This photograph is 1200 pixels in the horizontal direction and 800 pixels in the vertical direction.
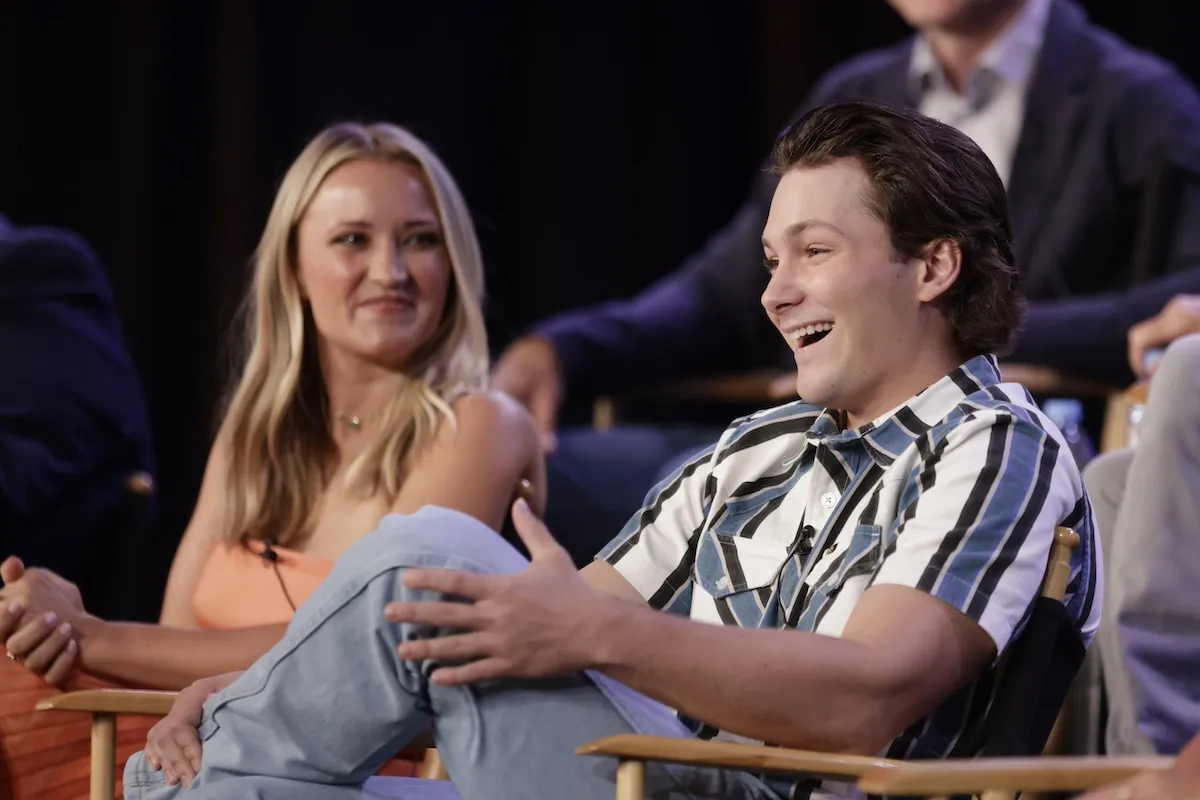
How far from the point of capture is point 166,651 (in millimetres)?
2074

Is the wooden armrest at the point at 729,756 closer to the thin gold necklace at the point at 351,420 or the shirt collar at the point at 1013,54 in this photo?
the thin gold necklace at the point at 351,420

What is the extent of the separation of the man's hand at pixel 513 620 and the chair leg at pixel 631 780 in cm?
10

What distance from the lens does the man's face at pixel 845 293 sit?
1.62m

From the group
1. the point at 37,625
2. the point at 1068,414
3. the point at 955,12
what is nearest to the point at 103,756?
the point at 37,625

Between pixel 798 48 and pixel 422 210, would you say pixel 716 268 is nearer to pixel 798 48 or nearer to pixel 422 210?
pixel 798 48

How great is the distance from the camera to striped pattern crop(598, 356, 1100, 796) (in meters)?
1.44

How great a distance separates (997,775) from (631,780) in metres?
0.30

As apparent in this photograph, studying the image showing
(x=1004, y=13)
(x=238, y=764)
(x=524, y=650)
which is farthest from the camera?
(x=1004, y=13)

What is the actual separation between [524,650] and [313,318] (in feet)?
4.07

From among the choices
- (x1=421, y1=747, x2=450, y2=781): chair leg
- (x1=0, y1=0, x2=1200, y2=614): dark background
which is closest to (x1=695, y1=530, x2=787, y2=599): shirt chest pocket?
(x1=421, y1=747, x2=450, y2=781): chair leg

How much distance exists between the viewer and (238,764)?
151cm

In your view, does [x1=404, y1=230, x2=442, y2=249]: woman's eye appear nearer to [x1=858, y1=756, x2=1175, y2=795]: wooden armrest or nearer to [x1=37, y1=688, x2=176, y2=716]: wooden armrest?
[x1=37, y1=688, x2=176, y2=716]: wooden armrest

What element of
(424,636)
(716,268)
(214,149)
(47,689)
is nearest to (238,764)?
(424,636)

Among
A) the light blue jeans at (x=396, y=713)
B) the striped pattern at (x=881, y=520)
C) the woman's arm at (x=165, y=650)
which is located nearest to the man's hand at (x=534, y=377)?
the woman's arm at (x=165, y=650)
